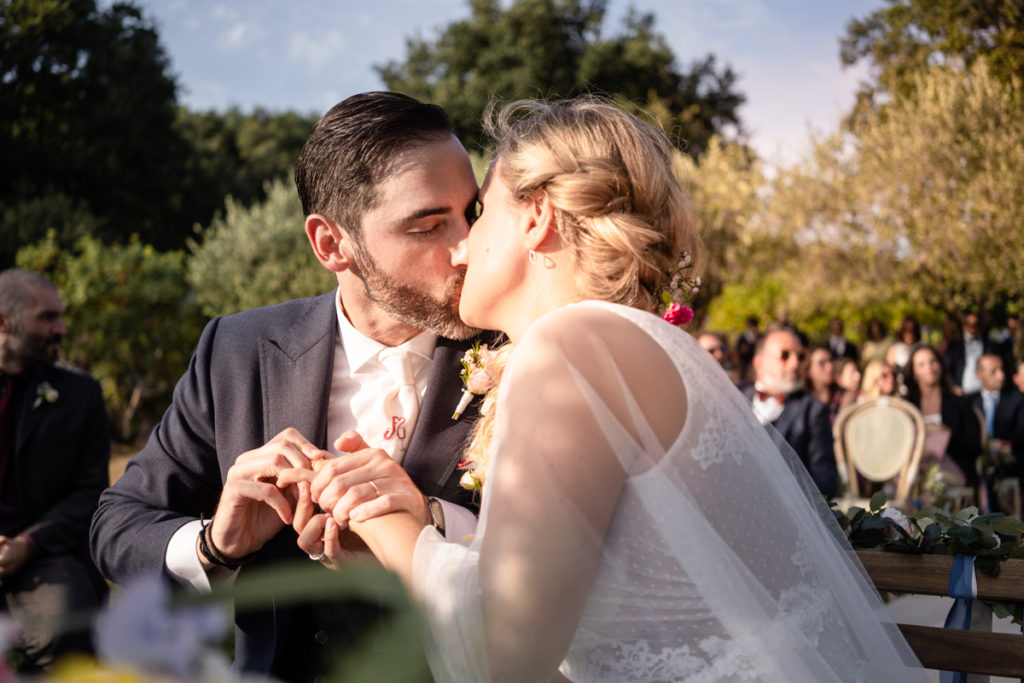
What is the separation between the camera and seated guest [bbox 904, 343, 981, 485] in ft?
25.6

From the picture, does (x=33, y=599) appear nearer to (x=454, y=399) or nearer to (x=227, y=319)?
(x=227, y=319)

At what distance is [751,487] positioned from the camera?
178 cm

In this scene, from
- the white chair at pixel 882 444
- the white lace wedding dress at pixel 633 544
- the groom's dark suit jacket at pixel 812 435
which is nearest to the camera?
the white lace wedding dress at pixel 633 544

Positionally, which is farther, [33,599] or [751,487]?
[33,599]

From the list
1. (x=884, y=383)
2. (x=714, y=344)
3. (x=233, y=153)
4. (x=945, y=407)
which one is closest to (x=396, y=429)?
(x=714, y=344)

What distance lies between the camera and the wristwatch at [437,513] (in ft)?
6.79

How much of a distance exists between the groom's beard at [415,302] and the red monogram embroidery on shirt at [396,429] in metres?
0.28

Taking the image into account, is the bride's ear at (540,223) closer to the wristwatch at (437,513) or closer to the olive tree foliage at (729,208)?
the wristwatch at (437,513)

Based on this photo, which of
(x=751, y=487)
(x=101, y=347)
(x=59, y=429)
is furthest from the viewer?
(x=101, y=347)

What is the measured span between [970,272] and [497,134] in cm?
1723

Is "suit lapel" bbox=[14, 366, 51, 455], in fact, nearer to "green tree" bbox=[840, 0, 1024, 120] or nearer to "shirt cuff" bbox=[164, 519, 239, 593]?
"shirt cuff" bbox=[164, 519, 239, 593]

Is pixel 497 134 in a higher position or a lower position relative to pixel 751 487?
higher

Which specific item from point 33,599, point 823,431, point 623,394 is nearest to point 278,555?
point 623,394

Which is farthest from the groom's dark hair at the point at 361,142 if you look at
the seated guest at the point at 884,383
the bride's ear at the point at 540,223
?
the seated guest at the point at 884,383
